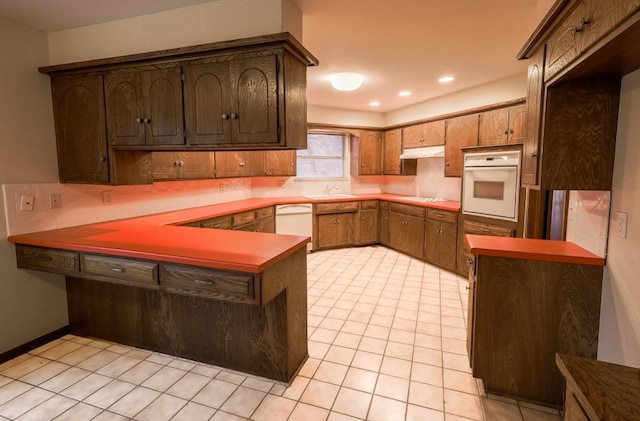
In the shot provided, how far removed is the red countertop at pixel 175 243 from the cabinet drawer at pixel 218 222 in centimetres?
56

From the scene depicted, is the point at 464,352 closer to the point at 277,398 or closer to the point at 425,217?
the point at 277,398

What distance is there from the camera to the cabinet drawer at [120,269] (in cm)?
197

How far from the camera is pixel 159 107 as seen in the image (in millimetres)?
2252

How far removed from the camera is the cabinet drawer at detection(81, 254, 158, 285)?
1975mm

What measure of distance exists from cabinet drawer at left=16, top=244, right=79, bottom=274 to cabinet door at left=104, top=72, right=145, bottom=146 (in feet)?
2.82

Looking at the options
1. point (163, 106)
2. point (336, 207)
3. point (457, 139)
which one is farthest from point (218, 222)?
point (457, 139)

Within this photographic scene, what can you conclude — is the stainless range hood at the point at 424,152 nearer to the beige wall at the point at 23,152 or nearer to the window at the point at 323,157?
the window at the point at 323,157

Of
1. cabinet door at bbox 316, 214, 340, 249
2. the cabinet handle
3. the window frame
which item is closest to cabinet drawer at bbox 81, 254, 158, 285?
the cabinet handle

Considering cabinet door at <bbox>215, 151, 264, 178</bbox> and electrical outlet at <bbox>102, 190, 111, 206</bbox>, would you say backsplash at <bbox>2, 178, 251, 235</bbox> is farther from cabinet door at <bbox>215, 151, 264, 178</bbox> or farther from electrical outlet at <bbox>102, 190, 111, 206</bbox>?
cabinet door at <bbox>215, 151, 264, 178</bbox>

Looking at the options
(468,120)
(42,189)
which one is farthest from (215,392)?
(468,120)

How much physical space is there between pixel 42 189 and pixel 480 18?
3.60 metres

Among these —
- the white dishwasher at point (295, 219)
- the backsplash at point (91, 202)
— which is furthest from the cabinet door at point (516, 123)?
the backsplash at point (91, 202)

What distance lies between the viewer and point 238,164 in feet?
14.5

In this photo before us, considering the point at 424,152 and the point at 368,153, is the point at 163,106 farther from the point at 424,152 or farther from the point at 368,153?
the point at 368,153
